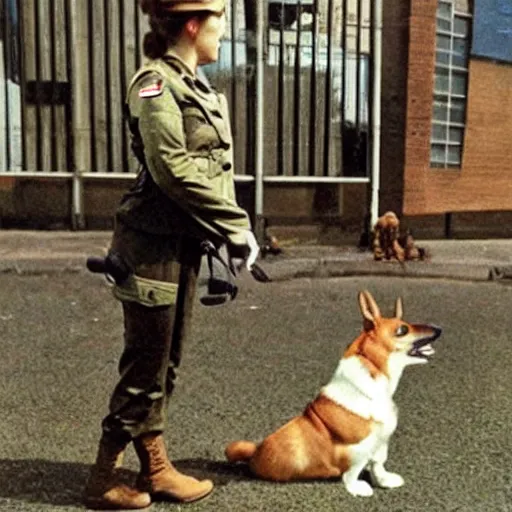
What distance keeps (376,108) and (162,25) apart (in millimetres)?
6507

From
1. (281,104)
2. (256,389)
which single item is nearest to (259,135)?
(281,104)

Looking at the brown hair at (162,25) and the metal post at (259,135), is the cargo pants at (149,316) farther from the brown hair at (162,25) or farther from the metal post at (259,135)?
the metal post at (259,135)

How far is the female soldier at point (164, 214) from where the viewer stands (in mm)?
3100

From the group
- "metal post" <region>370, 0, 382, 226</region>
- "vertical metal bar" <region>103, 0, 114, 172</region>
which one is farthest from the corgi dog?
"vertical metal bar" <region>103, 0, 114, 172</region>

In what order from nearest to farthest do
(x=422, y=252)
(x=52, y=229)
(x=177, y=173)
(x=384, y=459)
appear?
(x=177, y=173), (x=384, y=459), (x=422, y=252), (x=52, y=229)

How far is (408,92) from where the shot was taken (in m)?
9.62

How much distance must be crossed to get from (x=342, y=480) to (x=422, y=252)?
5.45 meters

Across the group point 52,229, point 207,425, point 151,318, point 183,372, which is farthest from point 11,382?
point 52,229

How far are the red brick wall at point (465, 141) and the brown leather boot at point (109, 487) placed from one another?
6.76m

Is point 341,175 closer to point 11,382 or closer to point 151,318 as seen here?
point 11,382

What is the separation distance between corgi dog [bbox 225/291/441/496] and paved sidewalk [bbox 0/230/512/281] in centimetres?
441

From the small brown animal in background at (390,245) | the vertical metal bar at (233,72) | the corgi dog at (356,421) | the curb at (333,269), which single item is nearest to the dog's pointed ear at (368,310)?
the corgi dog at (356,421)

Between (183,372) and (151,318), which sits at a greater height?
(151,318)

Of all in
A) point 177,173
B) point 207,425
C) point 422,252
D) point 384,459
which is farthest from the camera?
point 422,252
